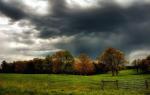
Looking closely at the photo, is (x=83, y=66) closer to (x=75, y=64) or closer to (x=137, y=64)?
(x=75, y=64)

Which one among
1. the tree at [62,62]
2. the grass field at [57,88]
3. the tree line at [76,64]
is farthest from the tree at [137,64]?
the grass field at [57,88]

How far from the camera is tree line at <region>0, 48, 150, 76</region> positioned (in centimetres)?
13975

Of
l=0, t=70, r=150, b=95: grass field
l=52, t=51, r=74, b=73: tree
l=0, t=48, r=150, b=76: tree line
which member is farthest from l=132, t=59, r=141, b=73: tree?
l=0, t=70, r=150, b=95: grass field

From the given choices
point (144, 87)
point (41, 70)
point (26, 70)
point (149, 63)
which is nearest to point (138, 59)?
point (149, 63)

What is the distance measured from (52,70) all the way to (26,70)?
33.3m

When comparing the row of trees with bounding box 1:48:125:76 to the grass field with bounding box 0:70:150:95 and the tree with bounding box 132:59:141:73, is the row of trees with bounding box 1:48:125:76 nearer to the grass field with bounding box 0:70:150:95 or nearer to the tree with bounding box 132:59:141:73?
the tree with bounding box 132:59:141:73

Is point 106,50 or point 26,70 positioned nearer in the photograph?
point 106,50

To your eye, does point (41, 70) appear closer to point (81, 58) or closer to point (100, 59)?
point (81, 58)

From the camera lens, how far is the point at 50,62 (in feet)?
568

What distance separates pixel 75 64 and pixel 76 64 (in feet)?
3.30

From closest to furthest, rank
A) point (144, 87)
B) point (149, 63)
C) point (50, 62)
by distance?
point (144, 87), point (149, 63), point (50, 62)

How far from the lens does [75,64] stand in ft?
495

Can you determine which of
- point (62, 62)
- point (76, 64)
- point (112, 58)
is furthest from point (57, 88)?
point (62, 62)

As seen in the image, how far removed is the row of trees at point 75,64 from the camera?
458 feet
